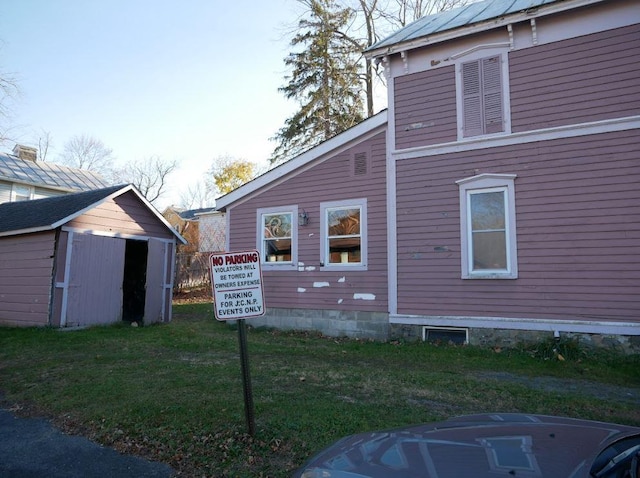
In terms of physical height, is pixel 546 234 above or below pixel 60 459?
above

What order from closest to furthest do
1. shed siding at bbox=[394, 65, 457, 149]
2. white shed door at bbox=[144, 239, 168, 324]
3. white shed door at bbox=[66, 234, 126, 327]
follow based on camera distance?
shed siding at bbox=[394, 65, 457, 149]
white shed door at bbox=[66, 234, 126, 327]
white shed door at bbox=[144, 239, 168, 324]

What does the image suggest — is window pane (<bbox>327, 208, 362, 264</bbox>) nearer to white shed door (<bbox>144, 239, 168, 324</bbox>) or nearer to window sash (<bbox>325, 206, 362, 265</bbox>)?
window sash (<bbox>325, 206, 362, 265</bbox>)

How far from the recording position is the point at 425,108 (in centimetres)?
956

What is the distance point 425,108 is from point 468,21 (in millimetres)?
1969

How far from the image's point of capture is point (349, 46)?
73.7 ft

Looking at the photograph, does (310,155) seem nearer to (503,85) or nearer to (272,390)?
(503,85)

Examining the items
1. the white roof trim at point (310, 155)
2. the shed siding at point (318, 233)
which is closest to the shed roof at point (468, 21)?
the white roof trim at point (310, 155)

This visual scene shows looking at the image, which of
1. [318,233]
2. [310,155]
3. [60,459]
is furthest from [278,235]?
[60,459]

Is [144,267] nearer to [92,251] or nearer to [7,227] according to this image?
[92,251]

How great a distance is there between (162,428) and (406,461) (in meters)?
3.24

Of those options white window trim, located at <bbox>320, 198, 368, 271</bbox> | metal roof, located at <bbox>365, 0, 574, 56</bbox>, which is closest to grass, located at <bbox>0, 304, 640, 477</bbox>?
white window trim, located at <bbox>320, 198, 368, 271</bbox>

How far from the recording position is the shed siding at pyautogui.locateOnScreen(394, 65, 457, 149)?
9305mm

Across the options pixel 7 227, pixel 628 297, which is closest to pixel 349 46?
pixel 7 227

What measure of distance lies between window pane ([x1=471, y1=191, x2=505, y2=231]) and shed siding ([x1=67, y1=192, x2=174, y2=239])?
32.7 ft
